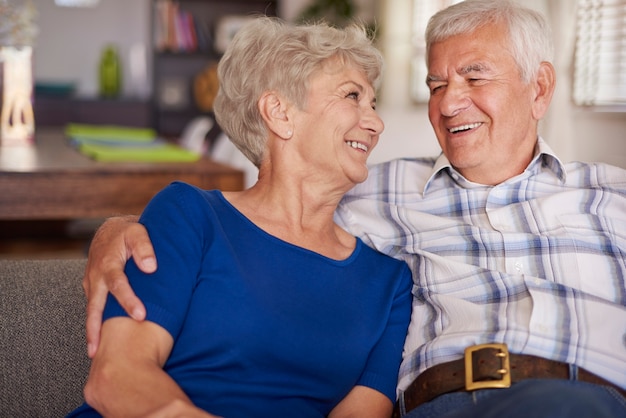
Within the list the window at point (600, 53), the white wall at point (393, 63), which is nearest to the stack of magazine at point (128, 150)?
the white wall at point (393, 63)

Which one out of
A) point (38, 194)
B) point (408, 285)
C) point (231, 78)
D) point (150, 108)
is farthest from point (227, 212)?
point (150, 108)

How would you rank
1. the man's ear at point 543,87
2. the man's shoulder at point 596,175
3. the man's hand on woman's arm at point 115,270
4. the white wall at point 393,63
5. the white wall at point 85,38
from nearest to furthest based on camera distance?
1. the man's hand on woman's arm at point 115,270
2. the man's shoulder at point 596,175
3. the man's ear at point 543,87
4. the white wall at point 393,63
5. the white wall at point 85,38

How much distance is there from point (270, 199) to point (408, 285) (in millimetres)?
359

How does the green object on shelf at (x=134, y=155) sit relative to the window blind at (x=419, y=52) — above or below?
below

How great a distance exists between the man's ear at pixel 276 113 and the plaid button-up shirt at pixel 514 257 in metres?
0.30

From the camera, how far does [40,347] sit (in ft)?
5.38

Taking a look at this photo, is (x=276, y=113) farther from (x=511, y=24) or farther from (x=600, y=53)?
(x=600, y=53)

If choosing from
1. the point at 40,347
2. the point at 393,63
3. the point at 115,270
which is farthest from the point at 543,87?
the point at 393,63

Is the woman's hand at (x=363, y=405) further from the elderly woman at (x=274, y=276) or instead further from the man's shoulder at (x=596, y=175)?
the man's shoulder at (x=596, y=175)

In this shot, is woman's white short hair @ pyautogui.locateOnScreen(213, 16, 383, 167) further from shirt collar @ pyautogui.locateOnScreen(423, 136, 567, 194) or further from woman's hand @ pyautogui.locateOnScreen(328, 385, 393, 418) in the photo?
woman's hand @ pyautogui.locateOnScreen(328, 385, 393, 418)

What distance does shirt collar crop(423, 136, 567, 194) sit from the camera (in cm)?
177

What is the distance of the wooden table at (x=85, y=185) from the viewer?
101 inches

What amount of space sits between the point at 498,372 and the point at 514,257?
10.9 inches

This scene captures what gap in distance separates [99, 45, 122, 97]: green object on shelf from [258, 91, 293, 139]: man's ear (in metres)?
5.89
